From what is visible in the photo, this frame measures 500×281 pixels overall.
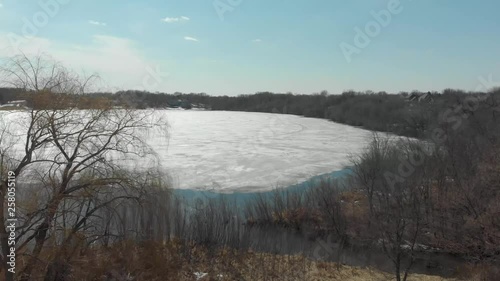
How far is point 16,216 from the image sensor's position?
743 cm

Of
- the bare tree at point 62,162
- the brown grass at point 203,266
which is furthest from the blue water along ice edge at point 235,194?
the bare tree at point 62,162

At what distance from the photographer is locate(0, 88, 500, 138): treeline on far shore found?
397 inches

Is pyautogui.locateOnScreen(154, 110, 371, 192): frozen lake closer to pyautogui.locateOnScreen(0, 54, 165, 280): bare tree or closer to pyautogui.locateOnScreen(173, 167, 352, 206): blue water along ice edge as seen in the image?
pyautogui.locateOnScreen(173, 167, 352, 206): blue water along ice edge

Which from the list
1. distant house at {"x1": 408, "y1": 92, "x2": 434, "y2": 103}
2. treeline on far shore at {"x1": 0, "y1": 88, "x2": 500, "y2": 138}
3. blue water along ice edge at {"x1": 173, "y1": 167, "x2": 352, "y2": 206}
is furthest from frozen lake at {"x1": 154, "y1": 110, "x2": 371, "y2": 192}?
distant house at {"x1": 408, "y1": 92, "x2": 434, "y2": 103}

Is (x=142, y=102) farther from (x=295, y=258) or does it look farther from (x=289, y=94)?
(x=289, y=94)

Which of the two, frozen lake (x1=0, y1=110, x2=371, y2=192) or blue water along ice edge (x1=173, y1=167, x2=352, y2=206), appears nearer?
blue water along ice edge (x1=173, y1=167, x2=352, y2=206)

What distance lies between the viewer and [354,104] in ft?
214

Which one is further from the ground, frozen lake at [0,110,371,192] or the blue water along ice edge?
frozen lake at [0,110,371,192]

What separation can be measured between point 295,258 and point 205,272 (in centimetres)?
356

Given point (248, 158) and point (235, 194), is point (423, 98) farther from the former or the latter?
point (235, 194)

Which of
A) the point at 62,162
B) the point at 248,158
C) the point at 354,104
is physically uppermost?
the point at 354,104

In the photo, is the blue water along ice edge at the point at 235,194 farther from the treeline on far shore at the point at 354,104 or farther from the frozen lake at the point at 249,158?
the treeline on far shore at the point at 354,104

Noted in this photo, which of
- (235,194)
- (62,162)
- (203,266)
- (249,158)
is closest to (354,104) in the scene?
(249,158)

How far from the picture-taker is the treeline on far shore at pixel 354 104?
33.1 ft
